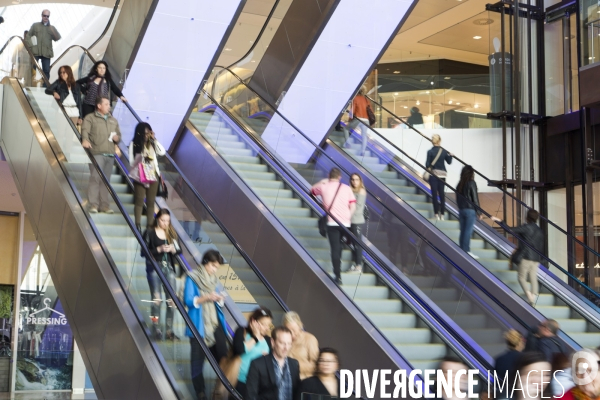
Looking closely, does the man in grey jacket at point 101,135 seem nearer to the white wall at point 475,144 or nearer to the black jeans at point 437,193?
the black jeans at point 437,193

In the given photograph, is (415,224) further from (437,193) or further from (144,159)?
(144,159)

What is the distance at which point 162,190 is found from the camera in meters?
10.0

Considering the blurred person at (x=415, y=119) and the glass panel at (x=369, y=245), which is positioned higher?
the blurred person at (x=415, y=119)

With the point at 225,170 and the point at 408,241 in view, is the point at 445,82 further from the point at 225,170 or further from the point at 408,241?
the point at 408,241

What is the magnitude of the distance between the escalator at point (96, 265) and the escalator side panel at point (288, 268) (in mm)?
1528

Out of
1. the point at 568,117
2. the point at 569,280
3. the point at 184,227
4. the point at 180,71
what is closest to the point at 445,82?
the point at 568,117

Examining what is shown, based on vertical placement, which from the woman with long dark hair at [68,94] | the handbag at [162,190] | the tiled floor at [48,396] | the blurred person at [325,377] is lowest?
the tiled floor at [48,396]

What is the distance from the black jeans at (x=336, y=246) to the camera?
377 inches

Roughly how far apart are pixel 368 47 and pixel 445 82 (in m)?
5.79

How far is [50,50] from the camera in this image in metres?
15.5

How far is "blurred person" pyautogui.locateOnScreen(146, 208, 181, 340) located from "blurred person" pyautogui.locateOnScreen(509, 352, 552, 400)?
10.6 ft

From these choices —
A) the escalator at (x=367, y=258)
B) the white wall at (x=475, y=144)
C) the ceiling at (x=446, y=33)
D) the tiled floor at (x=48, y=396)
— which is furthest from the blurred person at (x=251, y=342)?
the ceiling at (x=446, y=33)

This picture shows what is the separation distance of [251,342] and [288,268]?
4.46 metres

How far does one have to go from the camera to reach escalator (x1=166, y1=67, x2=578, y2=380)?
28.5 feet
